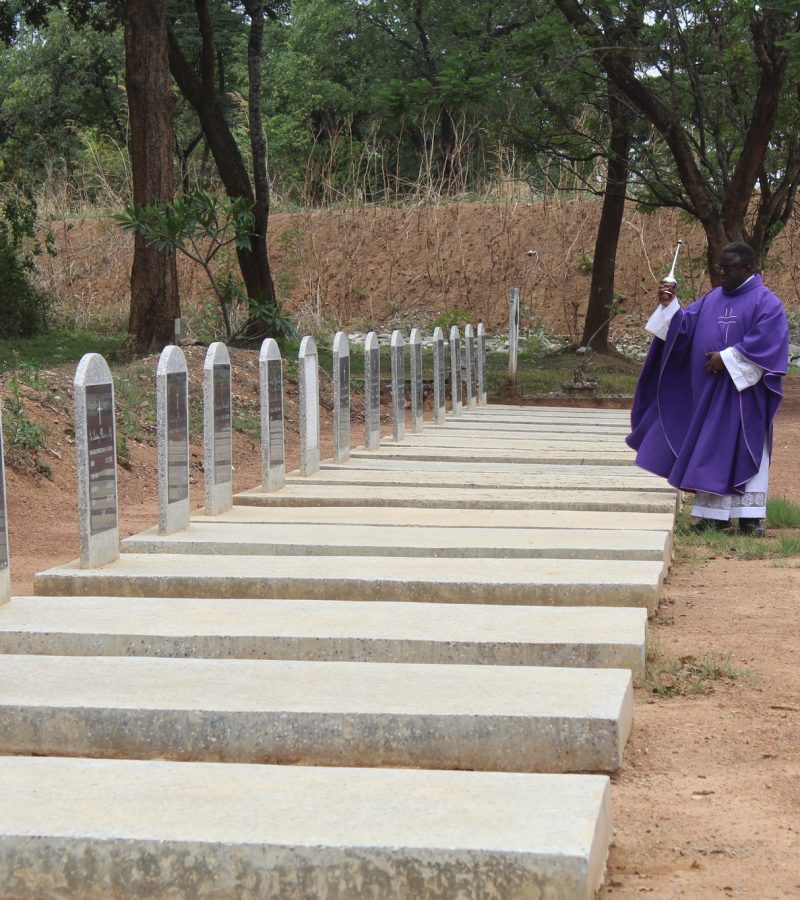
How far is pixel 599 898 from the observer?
2.96 m

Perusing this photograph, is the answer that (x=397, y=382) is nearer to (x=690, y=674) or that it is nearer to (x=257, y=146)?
(x=690, y=674)

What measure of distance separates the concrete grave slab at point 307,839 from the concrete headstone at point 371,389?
697 centimetres

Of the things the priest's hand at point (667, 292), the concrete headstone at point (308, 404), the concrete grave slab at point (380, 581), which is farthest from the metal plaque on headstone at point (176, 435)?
the priest's hand at point (667, 292)

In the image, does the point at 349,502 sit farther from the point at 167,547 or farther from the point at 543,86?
the point at 543,86

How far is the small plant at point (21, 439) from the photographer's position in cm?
1006

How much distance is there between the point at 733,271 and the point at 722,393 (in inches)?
29.7

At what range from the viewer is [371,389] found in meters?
10.6

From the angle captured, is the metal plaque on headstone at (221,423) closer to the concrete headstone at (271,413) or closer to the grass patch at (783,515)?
the concrete headstone at (271,413)

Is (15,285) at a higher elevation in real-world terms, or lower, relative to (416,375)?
higher

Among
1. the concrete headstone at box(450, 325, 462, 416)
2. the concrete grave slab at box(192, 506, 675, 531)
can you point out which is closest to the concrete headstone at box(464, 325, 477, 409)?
the concrete headstone at box(450, 325, 462, 416)

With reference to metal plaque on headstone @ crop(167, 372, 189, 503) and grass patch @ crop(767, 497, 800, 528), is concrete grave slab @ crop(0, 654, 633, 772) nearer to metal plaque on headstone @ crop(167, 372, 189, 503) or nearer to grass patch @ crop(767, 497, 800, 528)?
metal plaque on headstone @ crop(167, 372, 189, 503)

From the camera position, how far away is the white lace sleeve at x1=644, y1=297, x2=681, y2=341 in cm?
858

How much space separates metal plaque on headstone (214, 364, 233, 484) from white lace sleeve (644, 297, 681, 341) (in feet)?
9.12

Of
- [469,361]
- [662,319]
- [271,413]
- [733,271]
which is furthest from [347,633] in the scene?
[469,361]
